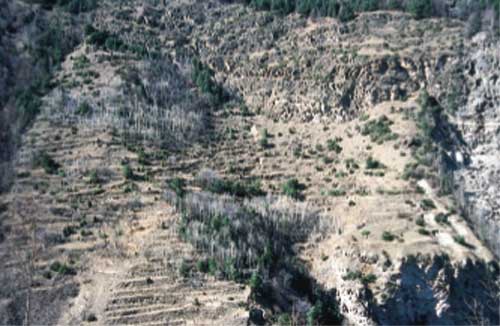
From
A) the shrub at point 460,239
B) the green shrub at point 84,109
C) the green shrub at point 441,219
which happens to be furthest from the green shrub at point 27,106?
the shrub at point 460,239

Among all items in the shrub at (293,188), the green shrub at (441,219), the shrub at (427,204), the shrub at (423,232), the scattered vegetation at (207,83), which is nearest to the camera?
the shrub at (423,232)

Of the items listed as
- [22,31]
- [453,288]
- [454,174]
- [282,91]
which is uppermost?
[22,31]

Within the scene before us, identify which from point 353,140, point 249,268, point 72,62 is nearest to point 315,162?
point 353,140

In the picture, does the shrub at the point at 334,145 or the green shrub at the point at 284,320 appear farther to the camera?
the shrub at the point at 334,145

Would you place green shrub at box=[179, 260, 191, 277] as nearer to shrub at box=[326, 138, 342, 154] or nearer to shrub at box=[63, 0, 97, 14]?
shrub at box=[326, 138, 342, 154]

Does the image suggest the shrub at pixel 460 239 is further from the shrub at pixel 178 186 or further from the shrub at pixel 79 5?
the shrub at pixel 79 5

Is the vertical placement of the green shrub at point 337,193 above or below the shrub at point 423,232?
above

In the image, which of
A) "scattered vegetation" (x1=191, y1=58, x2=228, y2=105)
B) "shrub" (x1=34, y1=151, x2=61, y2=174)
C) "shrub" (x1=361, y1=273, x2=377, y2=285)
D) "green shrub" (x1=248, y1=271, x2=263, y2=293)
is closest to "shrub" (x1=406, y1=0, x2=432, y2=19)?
"scattered vegetation" (x1=191, y1=58, x2=228, y2=105)

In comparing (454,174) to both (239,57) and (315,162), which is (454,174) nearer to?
(315,162)
